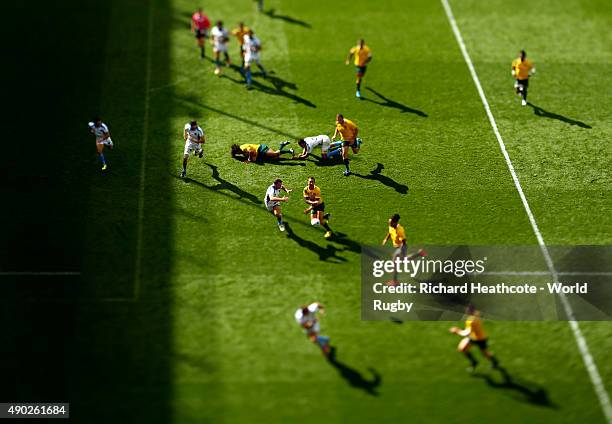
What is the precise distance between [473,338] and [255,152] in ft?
38.5

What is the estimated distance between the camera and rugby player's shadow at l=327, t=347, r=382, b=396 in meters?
23.0

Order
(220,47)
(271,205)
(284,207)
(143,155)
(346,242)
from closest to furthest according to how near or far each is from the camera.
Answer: (346,242)
(271,205)
(284,207)
(143,155)
(220,47)

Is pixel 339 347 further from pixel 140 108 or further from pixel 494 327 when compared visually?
pixel 140 108

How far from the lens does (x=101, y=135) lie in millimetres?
30672

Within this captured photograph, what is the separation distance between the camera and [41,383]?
2292 cm

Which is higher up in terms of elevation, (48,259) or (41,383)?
(48,259)

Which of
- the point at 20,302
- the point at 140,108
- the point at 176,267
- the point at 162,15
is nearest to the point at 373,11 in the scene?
the point at 162,15

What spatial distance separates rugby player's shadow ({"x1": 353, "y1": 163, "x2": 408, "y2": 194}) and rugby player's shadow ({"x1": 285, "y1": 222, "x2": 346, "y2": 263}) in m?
4.12

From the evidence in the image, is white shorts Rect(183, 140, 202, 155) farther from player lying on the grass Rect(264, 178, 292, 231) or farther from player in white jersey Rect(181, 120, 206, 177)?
player lying on the grass Rect(264, 178, 292, 231)

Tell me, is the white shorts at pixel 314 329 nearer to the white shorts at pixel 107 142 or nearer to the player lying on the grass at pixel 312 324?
the player lying on the grass at pixel 312 324

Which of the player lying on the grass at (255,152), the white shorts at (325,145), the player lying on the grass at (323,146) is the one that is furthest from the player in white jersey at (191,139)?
the white shorts at (325,145)

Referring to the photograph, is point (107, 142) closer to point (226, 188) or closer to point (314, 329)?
point (226, 188)

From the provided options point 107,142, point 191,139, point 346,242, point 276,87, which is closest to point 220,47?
point 276,87

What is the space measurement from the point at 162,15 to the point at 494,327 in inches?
947
